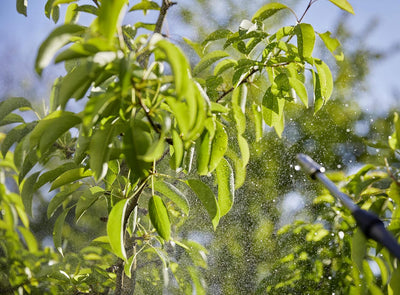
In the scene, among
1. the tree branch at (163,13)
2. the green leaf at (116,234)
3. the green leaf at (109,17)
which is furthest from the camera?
the tree branch at (163,13)

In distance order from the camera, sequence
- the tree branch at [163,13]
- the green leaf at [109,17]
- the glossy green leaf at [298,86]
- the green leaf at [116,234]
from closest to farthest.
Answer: the green leaf at [109,17] < the green leaf at [116,234] < the glossy green leaf at [298,86] < the tree branch at [163,13]

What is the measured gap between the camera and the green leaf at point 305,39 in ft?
1.69

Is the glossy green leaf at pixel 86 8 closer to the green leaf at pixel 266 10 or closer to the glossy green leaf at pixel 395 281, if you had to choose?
the green leaf at pixel 266 10

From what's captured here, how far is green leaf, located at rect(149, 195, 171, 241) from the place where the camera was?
48 centimetres

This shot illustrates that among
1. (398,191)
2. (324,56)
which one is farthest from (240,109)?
(324,56)

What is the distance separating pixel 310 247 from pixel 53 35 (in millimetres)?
991

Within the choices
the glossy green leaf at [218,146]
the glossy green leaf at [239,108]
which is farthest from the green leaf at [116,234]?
the glossy green leaf at [239,108]

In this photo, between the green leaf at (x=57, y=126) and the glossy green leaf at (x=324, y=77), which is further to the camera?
the glossy green leaf at (x=324, y=77)

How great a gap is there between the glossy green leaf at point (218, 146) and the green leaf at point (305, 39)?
0.13 m

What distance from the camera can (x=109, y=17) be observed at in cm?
31

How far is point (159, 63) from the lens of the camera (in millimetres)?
387

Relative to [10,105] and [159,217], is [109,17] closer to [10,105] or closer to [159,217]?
[159,217]

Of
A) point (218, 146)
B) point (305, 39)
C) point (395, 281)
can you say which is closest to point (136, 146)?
point (218, 146)

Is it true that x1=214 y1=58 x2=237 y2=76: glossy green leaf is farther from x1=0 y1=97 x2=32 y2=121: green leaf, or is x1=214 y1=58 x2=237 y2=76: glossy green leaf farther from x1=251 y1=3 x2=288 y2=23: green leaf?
x1=0 y1=97 x2=32 y2=121: green leaf
